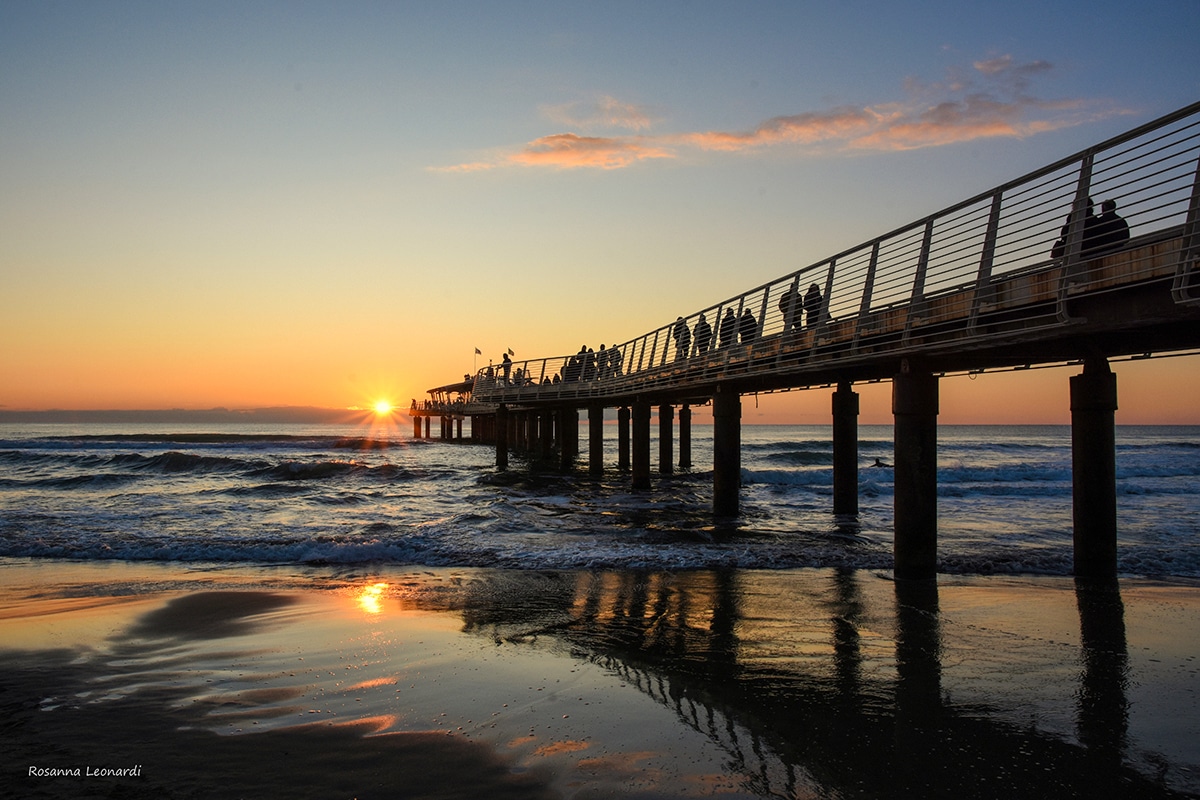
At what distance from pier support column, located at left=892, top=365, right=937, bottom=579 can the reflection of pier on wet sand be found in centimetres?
55

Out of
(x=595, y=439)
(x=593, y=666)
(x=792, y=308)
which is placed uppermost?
(x=792, y=308)

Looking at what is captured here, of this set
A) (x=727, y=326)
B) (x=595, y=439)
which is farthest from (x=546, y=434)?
(x=727, y=326)

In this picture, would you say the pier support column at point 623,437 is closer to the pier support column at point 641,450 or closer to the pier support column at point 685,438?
the pier support column at point 685,438

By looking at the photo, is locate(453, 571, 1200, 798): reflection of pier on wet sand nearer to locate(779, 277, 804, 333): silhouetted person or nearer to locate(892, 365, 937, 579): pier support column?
locate(892, 365, 937, 579): pier support column

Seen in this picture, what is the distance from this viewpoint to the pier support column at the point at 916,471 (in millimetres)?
10305

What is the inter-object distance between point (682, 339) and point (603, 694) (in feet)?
55.7

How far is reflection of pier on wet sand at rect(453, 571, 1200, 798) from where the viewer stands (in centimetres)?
425

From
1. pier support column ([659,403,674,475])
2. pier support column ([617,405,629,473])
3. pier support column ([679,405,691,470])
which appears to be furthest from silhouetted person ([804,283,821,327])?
pier support column ([679,405,691,470])

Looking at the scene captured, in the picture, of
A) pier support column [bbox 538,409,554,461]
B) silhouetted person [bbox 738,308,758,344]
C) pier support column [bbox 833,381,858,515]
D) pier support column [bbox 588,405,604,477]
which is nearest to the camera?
silhouetted person [bbox 738,308,758,344]

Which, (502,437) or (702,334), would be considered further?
(502,437)

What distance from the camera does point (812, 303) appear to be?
1399 centimetres

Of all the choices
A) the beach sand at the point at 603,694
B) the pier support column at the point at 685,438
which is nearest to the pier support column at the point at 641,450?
the pier support column at the point at 685,438

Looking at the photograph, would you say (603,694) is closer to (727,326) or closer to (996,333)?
(996,333)

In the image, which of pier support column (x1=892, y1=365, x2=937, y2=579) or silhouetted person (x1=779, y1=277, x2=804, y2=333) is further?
silhouetted person (x1=779, y1=277, x2=804, y2=333)
